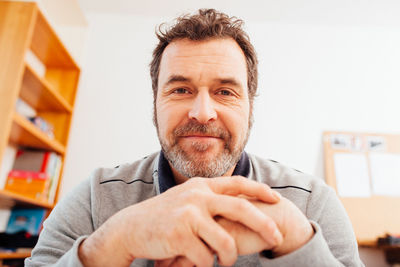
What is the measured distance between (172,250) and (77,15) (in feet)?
8.41

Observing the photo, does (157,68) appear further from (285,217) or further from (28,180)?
(28,180)

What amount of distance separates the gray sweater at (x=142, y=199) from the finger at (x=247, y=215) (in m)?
0.24

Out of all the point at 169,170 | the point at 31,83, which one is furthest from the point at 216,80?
the point at 31,83

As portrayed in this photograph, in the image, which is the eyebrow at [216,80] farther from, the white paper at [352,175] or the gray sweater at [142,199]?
the white paper at [352,175]

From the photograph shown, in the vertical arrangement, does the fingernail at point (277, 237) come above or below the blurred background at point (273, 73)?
below

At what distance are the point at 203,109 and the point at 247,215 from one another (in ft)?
1.56

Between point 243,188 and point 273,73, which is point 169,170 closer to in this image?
point 243,188

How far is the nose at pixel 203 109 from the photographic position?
0.92 meters

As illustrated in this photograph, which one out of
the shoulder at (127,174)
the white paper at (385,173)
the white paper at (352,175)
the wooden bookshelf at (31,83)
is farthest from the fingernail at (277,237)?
the white paper at (385,173)

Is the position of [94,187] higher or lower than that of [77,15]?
lower

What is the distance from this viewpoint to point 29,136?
192cm

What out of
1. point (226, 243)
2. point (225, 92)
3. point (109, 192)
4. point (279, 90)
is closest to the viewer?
point (226, 243)

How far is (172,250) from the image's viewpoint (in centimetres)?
50

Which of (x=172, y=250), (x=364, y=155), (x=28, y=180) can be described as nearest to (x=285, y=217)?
(x=172, y=250)
